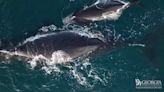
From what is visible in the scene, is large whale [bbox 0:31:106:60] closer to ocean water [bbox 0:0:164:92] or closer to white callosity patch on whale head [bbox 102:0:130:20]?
ocean water [bbox 0:0:164:92]

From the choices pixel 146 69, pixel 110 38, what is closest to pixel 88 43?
pixel 110 38

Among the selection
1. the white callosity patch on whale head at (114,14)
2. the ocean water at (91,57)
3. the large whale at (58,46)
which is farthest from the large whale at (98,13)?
the large whale at (58,46)

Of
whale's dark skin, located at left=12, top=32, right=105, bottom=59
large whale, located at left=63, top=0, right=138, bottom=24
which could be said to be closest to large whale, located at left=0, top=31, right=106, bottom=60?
whale's dark skin, located at left=12, top=32, right=105, bottom=59

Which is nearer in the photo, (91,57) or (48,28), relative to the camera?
(91,57)

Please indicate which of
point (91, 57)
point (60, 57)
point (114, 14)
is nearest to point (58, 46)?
point (60, 57)

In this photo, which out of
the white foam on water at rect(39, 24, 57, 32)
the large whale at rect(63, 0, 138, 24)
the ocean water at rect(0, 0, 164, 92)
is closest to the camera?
the ocean water at rect(0, 0, 164, 92)

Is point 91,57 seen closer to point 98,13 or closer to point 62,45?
point 62,45

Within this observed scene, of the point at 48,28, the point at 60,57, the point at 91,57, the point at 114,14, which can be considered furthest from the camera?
the point at 114,14
